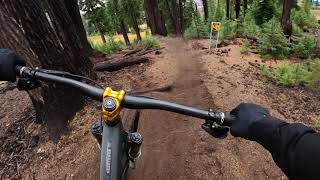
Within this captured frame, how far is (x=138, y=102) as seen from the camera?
2.53 meters

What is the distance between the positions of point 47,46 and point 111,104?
3.49 m

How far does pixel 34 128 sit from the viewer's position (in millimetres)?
5980

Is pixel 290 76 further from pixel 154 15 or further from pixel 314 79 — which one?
pixel 154 15

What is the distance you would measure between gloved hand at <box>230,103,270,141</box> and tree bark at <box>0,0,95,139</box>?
158 inches

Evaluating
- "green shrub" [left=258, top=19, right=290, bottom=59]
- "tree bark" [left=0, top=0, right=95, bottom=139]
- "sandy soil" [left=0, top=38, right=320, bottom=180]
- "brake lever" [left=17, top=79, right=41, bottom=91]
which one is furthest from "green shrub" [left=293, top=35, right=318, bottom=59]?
"brake lever" [left=17, top=79, right=41, bottom=91]

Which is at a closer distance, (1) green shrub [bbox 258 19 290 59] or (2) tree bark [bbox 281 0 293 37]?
(1) green shrub [bbox 258 19 290 59]

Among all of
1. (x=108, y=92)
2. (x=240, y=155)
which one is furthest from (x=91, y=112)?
(x=108, y=92)

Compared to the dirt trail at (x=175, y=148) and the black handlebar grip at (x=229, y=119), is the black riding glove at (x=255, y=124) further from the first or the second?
the dirt trail at (x=175, y=148)

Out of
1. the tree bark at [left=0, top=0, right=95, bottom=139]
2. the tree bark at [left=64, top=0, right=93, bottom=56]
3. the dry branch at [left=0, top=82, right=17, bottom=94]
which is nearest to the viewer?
the tree bark at [left=0, top=0, right=95, bottom=139]

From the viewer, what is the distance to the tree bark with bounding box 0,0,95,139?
16.7 feet

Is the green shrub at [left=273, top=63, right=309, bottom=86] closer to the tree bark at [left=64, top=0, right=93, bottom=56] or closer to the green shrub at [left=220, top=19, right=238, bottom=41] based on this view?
the tree bark at [left=64, top=0, right=93, bottom=56]

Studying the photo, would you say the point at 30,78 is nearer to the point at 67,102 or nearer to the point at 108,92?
the point at 108,92

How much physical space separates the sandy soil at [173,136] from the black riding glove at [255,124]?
8.12 feet

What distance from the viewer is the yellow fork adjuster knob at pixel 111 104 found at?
2377 mm
